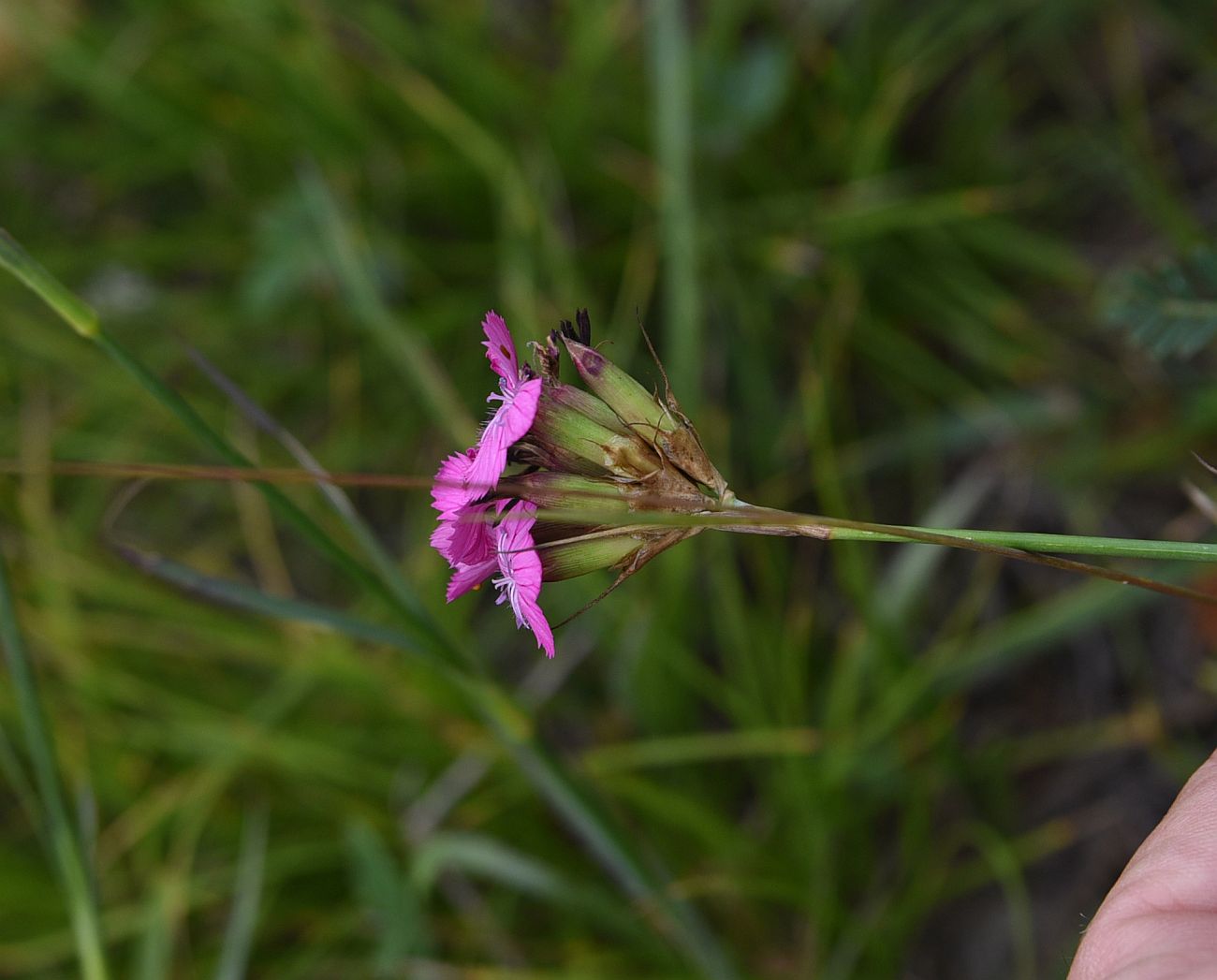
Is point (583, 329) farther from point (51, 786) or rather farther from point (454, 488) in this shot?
point (51, 786)

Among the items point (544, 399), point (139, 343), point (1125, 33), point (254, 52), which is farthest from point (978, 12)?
point (139, 343)

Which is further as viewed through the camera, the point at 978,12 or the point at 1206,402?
the point at 978,12

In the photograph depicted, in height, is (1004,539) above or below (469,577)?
below

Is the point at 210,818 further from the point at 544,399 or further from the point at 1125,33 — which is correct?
the point at 1125,33

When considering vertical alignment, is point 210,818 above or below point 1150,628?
above

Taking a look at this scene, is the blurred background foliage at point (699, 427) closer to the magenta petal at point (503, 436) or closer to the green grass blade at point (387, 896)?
the green grass blade at point (387, 896)

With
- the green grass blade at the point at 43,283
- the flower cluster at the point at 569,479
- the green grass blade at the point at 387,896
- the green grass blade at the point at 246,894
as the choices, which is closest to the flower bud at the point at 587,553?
the flower cluster at the point at 569,479

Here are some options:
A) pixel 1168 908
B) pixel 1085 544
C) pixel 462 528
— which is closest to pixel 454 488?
pixel 462 528
